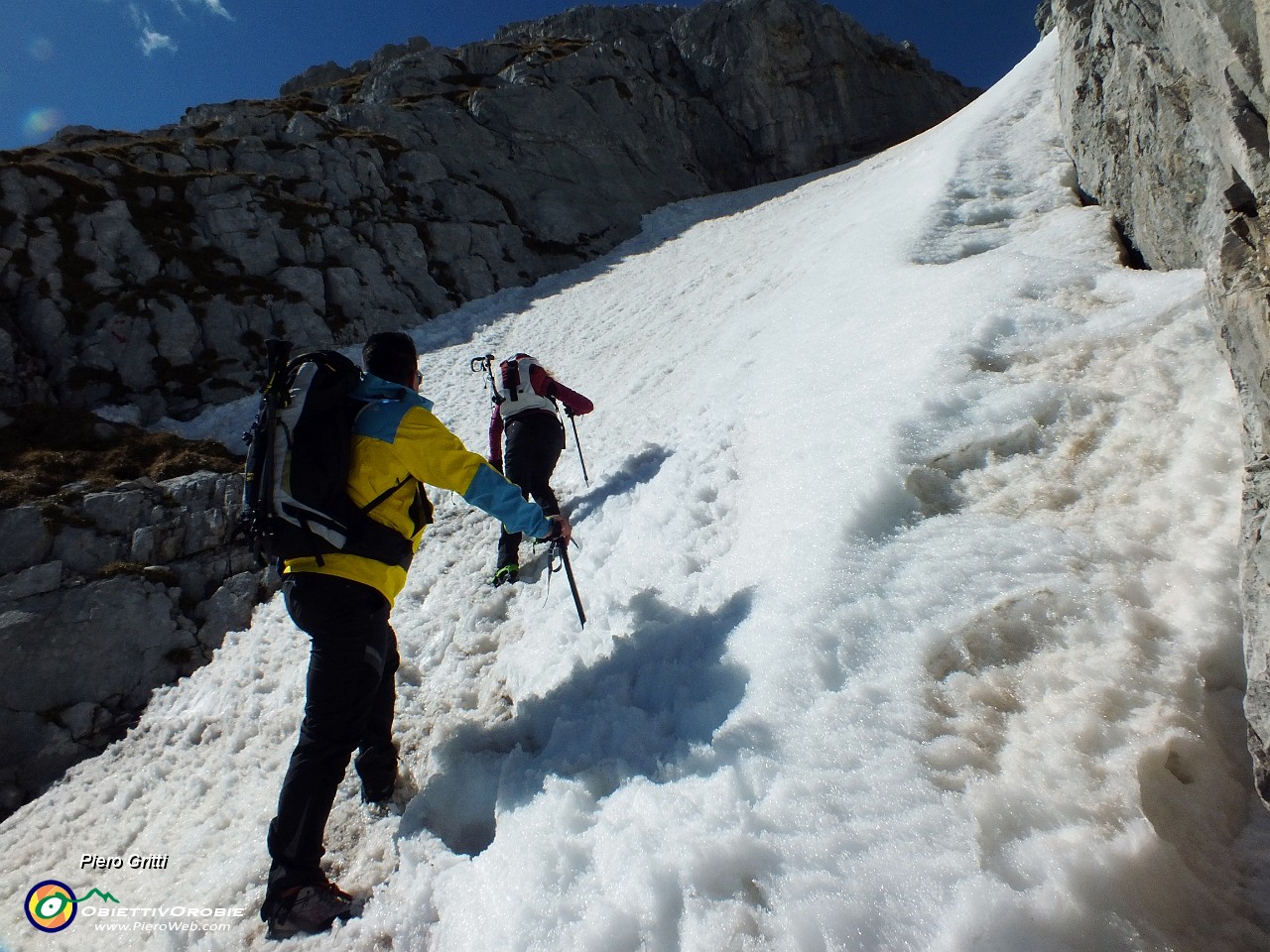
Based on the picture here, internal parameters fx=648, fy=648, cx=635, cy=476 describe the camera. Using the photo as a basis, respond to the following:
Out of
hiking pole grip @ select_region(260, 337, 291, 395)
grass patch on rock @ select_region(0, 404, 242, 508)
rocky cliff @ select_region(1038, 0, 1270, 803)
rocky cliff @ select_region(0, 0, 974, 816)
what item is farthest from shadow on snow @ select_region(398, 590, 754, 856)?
grass patch on rock @ select_region(0, 404, 242, 508)

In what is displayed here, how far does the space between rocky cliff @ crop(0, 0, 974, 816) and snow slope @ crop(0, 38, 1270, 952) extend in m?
2.52

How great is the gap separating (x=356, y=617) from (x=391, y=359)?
5.79ft

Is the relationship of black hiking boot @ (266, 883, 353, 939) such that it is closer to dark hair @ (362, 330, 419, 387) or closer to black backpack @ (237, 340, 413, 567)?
black backpack @ (237, 340, 413, 567)

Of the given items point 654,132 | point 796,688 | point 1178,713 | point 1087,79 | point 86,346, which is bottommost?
point 1178,713

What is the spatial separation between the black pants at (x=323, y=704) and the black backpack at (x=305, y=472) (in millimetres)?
251

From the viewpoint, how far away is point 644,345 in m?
14.5

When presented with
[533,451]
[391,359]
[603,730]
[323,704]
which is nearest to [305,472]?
[391,359]

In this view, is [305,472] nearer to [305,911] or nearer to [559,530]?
[559,530]

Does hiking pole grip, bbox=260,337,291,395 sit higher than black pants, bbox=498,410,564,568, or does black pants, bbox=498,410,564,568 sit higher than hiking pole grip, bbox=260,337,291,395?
hiking pole grip, bbox=260,337,291,395

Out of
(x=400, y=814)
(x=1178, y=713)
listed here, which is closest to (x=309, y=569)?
(x=400, y=814)

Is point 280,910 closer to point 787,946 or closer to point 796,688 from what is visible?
point 787,946

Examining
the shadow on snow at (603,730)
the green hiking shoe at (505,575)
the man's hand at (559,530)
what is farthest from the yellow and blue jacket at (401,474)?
the green hiking shoe at (505,575)

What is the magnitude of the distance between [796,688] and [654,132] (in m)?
44.3

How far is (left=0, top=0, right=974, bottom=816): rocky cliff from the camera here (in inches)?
371
